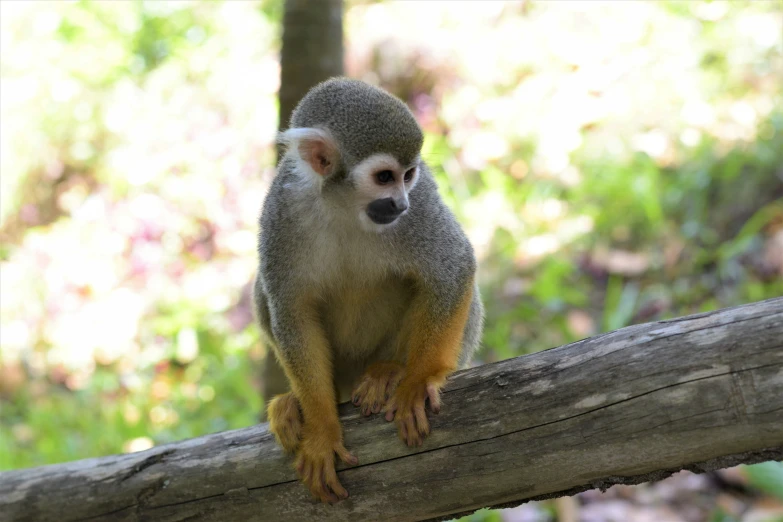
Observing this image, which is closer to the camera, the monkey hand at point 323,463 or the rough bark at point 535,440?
the rough bark at point 535,440

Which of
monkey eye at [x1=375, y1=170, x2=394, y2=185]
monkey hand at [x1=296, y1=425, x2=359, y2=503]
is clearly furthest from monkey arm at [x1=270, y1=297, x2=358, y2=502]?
monkey eye at [x1=375, y1=170, x2=394, y2=185]

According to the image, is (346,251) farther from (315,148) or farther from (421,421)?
(421,421)

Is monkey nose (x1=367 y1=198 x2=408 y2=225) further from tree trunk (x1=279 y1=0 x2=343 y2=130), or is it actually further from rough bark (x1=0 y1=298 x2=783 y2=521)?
tree trunk (x1=279 y1=0 x2=343 y2=130)

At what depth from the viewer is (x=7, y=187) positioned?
8070mm

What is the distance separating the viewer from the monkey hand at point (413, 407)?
239 cm

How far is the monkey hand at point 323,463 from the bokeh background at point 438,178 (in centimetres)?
177

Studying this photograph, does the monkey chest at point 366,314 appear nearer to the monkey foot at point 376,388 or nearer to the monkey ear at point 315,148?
the monkey foot at point 376,388

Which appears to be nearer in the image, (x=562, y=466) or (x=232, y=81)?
(x=562, y=466)

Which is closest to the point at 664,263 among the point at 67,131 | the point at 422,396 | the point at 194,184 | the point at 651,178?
the point at 651,178

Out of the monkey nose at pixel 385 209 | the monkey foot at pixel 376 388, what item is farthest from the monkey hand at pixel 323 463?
the monkey nose at pixel 385 209

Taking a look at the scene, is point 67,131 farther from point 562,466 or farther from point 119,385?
point 562,466

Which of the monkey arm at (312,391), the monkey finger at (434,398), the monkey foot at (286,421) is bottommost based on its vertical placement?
the monkey foot at (286,421)

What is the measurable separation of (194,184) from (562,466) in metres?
5.76

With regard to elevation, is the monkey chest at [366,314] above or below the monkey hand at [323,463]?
above
